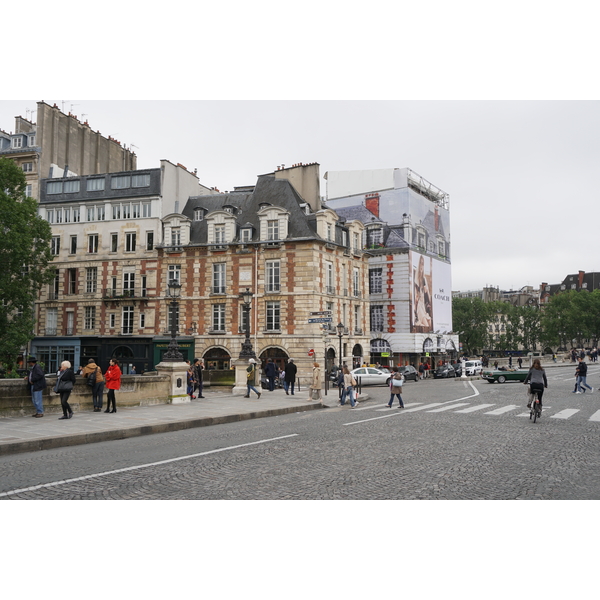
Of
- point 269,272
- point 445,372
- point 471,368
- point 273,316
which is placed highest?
point 269,272

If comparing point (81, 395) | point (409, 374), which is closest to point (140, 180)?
point (409, 374)

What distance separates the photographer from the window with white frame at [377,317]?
5488 centimetres

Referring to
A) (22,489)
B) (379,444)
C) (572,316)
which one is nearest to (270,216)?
(379,444)

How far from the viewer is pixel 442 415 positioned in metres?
16.6

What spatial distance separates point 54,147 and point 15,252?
664 inches

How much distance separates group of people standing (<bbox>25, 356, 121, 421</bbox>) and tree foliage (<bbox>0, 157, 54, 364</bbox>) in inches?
688

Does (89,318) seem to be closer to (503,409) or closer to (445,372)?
(445,372)

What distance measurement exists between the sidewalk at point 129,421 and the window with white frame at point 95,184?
28118mm

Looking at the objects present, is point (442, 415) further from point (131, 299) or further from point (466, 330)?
point (466, 330)

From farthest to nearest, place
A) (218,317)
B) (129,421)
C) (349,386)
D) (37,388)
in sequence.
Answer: (218,317) < (349,386) < (37,388) < (129,421)

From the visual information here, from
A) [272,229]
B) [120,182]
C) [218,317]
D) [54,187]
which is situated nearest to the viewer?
[272,229]

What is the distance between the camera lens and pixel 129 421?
14.9m

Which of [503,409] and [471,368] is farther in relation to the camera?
[471,368]

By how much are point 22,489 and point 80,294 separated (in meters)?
39.7
